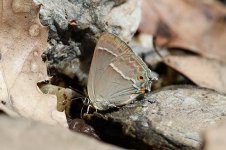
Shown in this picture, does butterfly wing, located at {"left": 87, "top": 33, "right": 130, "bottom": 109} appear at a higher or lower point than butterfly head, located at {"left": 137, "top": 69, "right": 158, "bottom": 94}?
higher

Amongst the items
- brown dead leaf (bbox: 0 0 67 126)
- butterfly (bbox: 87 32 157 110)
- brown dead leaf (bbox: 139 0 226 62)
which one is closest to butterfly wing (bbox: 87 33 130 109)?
butterfly (bbox: 87 32 157 110)

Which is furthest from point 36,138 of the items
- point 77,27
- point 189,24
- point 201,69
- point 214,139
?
point 189,24

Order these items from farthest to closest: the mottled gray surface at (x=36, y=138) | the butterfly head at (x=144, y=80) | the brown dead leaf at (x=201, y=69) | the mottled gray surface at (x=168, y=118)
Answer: the brown dead leaf at (x=201, y=69)
the butterfly head at (x=144, y=80)
the mottled gray surface at (x=168, y=118)
the mottled gray surface at (x=36, y=138)

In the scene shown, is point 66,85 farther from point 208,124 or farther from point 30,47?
point 208,124

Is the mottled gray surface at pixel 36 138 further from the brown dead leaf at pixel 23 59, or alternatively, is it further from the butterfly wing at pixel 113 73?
the butterfly wing at pixel 113 73

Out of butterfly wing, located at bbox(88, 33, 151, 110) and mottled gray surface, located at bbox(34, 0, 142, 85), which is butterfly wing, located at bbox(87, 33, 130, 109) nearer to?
butterfly wing, located at bbox(88, 33, 151, 110)

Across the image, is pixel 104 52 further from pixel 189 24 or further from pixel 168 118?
pixel 189 24

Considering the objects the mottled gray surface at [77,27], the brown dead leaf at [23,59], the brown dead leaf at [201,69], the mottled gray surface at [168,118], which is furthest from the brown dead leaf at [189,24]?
the brown dead leaf at [23,59]
